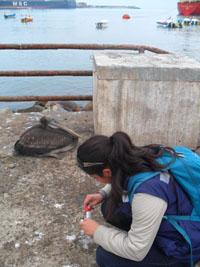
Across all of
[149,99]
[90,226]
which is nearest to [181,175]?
[90,226]

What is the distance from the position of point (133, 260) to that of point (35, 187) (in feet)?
5.69

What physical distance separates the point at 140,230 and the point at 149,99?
7.68ft

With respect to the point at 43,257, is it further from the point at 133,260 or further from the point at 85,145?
the point at 85,145

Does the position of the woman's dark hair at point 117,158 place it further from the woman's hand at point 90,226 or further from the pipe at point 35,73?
the pipe at point 35,73

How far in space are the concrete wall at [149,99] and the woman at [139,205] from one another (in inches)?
77.7

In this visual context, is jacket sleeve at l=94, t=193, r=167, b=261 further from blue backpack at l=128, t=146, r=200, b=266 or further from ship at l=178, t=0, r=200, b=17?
ship at l=178, t=0, r=200, b=17

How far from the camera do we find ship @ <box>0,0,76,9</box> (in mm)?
132000

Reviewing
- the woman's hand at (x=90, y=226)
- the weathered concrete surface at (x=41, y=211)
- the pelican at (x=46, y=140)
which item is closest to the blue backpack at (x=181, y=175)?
the woman's hand at (x=90, y=226)

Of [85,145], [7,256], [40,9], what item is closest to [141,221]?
[85,145]

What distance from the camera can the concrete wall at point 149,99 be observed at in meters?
3.85

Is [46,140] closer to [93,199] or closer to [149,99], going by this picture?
[149,99]

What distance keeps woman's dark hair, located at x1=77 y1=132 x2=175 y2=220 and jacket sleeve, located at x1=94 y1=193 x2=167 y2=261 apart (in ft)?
0.43

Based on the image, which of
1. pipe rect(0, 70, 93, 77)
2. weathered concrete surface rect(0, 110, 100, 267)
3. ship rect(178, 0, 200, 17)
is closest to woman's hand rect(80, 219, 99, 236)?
weathered concrete surface rect(0, 110, 100, 267)

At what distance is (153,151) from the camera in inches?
77.2
